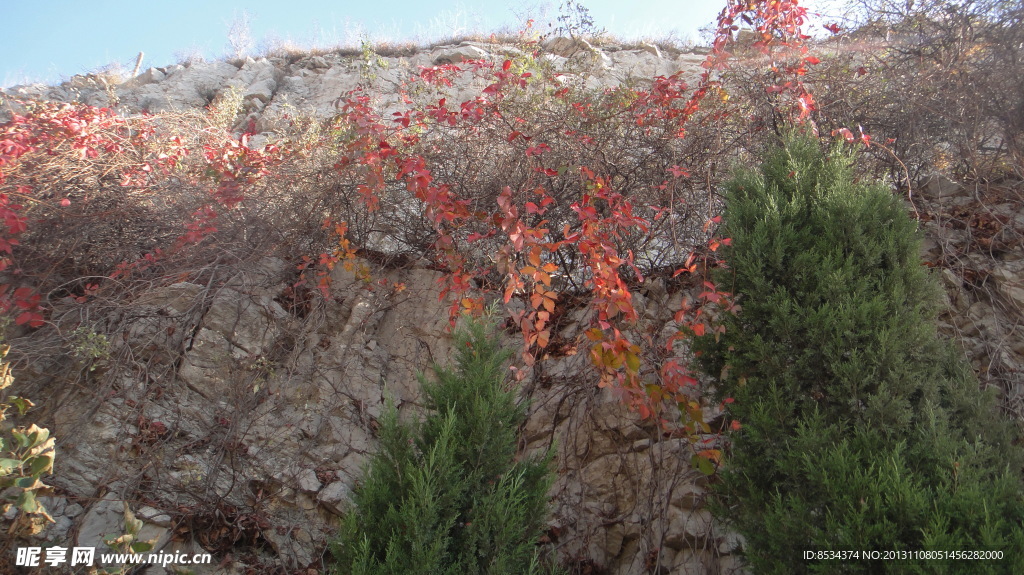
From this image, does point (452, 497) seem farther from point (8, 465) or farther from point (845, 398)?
point (8, 465)

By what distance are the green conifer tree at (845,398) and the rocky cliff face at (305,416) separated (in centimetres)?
84

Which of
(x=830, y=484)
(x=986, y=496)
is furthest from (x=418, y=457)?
(x=986, y=496)

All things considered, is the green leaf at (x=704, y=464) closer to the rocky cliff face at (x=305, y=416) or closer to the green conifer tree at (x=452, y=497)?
the rocky cliff face at (x=305, y=416)

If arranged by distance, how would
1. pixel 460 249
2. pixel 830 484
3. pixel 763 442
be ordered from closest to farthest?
pixel 830 484 < pixel 763 442 < pixel 460 249

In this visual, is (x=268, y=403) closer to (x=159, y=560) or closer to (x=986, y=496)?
(x=159, y=560)

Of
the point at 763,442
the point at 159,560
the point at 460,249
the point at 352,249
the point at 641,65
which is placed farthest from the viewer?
the point at 641,65

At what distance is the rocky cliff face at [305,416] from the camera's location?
337 centimetres

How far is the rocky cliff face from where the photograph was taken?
3.37m

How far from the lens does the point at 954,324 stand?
359 cm

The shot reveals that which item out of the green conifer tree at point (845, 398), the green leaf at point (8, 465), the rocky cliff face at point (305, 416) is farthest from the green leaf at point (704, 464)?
the green leaf at point (8, 465)

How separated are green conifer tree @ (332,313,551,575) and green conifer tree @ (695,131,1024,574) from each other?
953 millimetres

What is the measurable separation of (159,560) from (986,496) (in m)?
3.97

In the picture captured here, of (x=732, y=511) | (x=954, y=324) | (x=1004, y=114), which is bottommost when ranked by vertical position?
(x=732, y=511)

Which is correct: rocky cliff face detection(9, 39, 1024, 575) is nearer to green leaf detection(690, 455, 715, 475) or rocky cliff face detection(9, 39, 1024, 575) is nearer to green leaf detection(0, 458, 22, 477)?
green leaf detection(690, 455, 715, 475)
